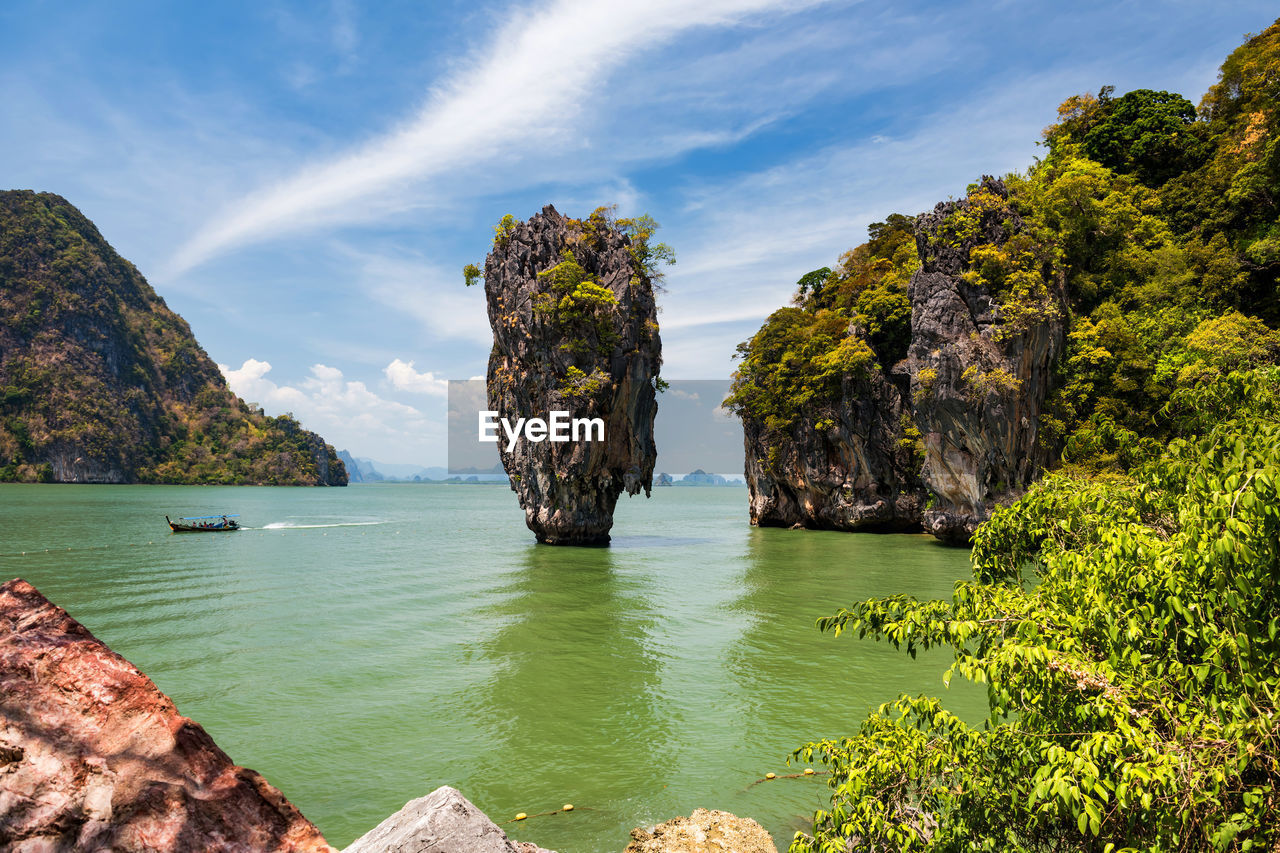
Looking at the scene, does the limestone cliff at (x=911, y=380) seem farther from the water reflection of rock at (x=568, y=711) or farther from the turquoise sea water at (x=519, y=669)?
the water reflection of rock at (x=568, y=711)

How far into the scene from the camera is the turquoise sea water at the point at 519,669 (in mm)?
7711

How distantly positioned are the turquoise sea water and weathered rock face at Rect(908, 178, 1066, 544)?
382 centimetres

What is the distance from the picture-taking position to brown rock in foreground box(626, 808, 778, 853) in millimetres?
5469

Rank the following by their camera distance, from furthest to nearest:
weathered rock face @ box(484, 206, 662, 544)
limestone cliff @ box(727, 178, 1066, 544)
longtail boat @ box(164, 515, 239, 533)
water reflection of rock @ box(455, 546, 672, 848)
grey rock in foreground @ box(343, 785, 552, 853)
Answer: longtail boat @ box(164, 515, 239, 533)
weathered rock face @ box(484, 206, 662, 544)
limestone cliff @ box(727, 178, 1066, 544)
water reflection of rock @ box(455, 546, 672, 848)
grey rock in foreground @ box(343, 785, 552, 853)

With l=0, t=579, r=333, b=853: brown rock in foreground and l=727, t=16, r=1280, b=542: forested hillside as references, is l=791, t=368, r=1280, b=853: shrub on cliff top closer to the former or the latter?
l=0, t=579, r=333, b=853: brown rock in foreground

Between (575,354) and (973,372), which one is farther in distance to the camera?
(575,354)

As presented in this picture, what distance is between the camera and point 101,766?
2971mm

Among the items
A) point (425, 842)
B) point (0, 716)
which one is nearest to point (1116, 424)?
point (425, 842)

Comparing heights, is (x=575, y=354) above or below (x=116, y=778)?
above

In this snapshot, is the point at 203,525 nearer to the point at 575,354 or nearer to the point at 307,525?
the point at 307,525

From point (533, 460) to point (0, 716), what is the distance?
88.0ft

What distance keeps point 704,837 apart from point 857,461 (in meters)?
32.7

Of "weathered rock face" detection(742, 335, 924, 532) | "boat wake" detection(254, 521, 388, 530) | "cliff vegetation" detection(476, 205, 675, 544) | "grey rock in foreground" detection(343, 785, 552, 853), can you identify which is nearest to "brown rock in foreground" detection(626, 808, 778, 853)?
"grey rock in foreground" detection(343, 785, 552, 853)

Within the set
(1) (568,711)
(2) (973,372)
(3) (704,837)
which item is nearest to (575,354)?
(2) (973,372)
